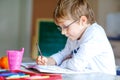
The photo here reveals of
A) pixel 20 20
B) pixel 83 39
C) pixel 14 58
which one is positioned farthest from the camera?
pixel 20 20

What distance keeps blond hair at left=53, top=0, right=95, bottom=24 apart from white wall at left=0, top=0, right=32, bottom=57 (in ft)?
8.68

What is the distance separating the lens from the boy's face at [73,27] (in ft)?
4.22

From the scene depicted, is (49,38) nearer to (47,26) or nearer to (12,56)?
(47,26)

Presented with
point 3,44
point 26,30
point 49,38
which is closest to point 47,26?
point 49,38

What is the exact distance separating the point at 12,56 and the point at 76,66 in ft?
0.76

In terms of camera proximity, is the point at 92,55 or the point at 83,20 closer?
the point at 92,55

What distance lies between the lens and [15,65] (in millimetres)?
1116

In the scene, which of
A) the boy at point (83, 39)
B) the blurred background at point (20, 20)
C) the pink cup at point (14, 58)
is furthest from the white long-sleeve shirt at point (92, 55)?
the blurred background at point (20, 20)

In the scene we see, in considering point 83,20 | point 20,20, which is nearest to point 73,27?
point 83,20

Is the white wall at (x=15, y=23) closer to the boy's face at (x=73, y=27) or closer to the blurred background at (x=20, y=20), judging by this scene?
the blurred background at (x=20, y=20)

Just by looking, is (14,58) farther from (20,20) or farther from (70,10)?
(20,20)

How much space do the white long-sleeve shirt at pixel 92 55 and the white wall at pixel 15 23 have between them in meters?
2.69

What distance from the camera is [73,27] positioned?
51.4 inches

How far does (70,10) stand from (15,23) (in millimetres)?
2760
